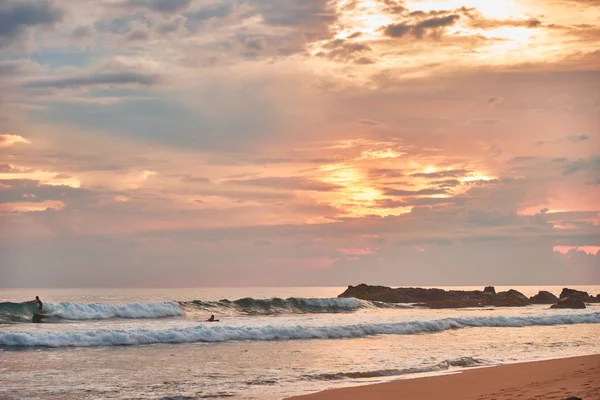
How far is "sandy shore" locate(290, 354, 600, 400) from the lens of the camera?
52.1 feet

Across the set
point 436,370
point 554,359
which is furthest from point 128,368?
point 554,359

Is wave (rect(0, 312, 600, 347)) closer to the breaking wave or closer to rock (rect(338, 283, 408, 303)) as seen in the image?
the breaking wave

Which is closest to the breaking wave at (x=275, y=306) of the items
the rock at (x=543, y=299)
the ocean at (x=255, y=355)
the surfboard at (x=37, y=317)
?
the ocean at (x=255, y=355)

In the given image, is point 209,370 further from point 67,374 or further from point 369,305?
point 369,305

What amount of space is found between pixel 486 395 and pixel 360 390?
3.11 meters

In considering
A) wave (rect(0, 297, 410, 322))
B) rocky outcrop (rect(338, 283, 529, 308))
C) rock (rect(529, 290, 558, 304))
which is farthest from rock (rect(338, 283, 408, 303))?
rock (rect(529, 290, 558, 304))

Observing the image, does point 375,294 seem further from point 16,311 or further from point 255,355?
point 255,355

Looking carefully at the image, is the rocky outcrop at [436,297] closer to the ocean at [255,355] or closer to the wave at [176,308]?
the wave at [176,308]

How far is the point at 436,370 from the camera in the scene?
21469mm

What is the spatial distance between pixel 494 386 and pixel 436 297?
69465 millimetres

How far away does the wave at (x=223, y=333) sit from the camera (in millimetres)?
29141

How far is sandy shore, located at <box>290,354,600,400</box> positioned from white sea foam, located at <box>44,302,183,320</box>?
34482 mm

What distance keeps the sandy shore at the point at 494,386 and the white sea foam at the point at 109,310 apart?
1358 inches

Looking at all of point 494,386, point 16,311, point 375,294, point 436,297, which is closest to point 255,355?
point 494,386
